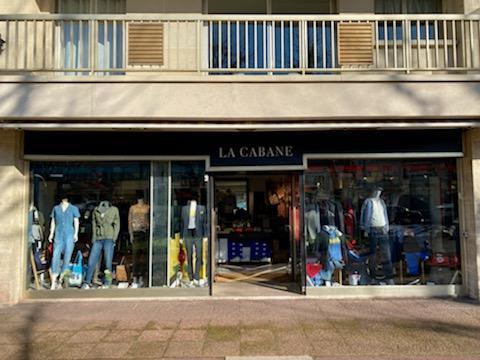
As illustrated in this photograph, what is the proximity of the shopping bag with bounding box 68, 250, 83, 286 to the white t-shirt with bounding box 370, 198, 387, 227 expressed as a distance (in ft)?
17.9

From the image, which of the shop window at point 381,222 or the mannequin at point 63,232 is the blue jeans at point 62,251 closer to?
the mannequin at point 63,232

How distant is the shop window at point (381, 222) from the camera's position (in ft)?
23.6

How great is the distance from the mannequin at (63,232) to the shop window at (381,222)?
4.34 meters

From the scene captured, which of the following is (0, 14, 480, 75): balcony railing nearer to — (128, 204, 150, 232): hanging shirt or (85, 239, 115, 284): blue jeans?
(128, 204, 150, 232): hanging shirt

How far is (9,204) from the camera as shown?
675 centimetres

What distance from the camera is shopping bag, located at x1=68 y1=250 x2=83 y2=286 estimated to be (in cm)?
719

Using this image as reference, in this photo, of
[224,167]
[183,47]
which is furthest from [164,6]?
[224,167]

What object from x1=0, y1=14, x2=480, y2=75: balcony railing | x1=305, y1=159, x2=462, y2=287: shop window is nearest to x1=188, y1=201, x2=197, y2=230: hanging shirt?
x1=305, y1=159, x2=462, y2=287: shop window

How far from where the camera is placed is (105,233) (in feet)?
23.9

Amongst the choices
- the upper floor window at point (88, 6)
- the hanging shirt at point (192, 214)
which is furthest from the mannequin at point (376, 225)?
the upper floor window at point (88, 6)

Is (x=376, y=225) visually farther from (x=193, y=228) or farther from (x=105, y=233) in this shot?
(x=105, y=233)

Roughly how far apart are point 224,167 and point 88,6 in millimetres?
4134

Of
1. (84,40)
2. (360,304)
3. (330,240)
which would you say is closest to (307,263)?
(330,240)

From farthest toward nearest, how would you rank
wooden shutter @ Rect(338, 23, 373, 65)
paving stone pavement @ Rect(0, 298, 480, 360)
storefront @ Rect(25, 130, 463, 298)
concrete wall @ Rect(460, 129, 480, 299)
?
1. storefront @ Rect(25, 130, 463, 298)
2. concrete wall @ Rect(460, 129, 480, 299)
3. wooden shutter @ Rect(338, 23, 373, 65)
4. paving stone pavement @ Rect(0, 298, 480, 360)
